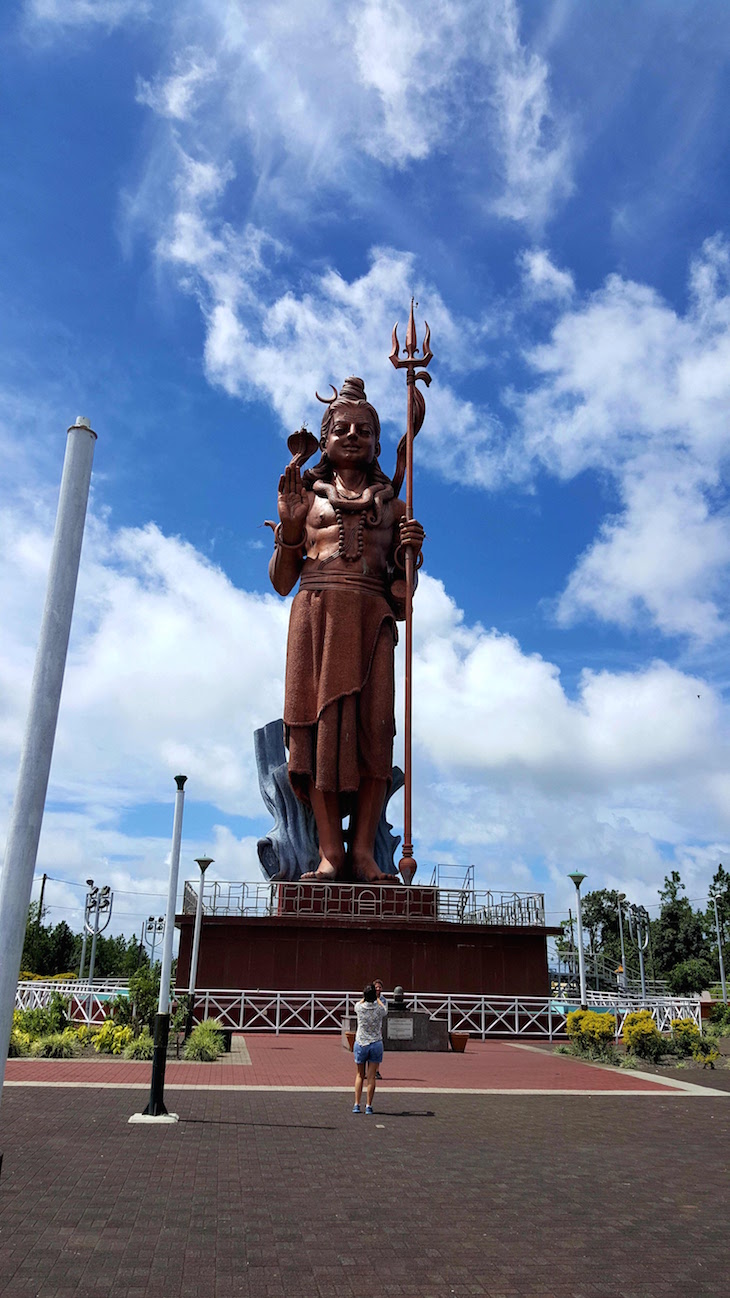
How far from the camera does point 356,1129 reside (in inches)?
386

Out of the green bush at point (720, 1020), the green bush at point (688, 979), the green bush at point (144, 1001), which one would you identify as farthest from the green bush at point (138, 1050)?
the green bush at point (688, 979)

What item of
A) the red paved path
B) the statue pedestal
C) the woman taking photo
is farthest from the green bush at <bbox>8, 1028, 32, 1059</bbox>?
the statue pedestal

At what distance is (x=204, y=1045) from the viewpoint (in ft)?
50.4

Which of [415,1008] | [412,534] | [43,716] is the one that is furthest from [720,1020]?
[43,716]

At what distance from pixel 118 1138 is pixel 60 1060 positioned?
6.94 m

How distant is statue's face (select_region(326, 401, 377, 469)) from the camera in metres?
26.8

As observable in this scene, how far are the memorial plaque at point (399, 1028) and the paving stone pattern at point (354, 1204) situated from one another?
682cm

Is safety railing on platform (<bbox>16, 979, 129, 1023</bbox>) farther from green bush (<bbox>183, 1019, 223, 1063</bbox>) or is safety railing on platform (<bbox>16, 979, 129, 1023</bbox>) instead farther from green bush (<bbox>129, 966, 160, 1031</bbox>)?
green bush (<bbox>183, 1019, 223, 1063</bbox>)

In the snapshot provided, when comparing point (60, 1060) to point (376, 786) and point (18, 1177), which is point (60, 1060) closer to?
point (18, 1177)

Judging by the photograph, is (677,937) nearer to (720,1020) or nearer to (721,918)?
(721,918)

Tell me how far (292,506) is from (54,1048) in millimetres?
15544

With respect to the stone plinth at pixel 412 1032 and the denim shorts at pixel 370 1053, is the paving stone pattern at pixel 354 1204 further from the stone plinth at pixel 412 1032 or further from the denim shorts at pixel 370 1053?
the stone plinth at pixel 412 1032

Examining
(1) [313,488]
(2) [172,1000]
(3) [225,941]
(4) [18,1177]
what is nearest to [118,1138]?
(4) [18,1177]

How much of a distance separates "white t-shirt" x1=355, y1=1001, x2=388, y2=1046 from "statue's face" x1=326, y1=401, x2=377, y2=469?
18.0 m
